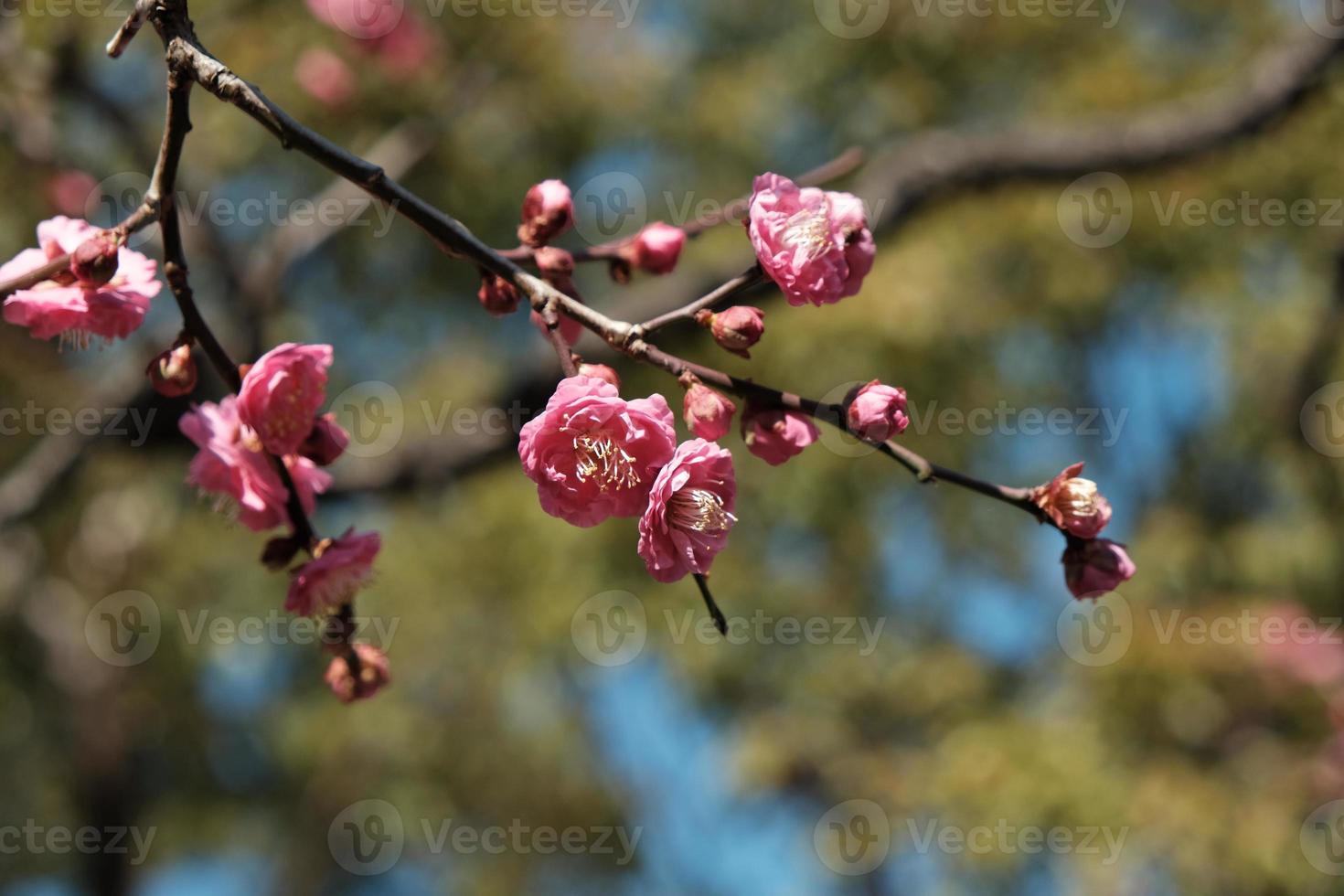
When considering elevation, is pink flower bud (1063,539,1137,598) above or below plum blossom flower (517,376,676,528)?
below

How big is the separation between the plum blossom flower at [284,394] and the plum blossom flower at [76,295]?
0.13m

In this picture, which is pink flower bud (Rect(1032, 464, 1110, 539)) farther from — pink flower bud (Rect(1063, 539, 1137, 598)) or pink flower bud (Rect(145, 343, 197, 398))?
pink flower bud (Rect(145, 343, 197, 398))

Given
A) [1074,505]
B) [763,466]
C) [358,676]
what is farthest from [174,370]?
[763,466]

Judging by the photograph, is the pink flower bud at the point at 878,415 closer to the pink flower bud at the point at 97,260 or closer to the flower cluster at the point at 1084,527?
the flower cluster at the point at 1084,527

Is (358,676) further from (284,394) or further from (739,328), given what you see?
(739,328)

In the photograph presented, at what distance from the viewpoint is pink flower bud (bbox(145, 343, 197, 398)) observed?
1.13 meters

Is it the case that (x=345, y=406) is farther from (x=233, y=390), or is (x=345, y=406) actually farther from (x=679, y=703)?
(x=233, y=390)

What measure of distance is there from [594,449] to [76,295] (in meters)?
0.55

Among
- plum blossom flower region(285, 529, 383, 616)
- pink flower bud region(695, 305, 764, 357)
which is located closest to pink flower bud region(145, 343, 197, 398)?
plum blossom flower region(285, 529, 383, 616)

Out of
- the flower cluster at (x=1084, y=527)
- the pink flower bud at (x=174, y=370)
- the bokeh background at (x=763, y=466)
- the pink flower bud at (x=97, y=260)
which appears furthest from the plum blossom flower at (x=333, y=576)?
the bokeh background at (x=763, y=466)

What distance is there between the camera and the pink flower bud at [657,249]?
4.20ft

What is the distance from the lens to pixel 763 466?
4383 millimetres

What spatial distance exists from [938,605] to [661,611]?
6.59 ft

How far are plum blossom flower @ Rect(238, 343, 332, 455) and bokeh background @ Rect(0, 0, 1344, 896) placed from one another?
59.7 inches
